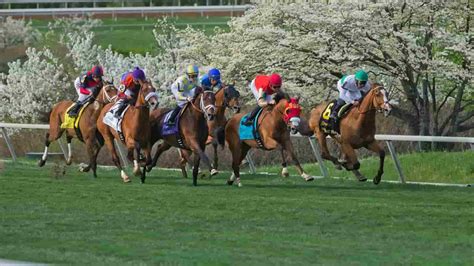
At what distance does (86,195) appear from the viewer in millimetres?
17781

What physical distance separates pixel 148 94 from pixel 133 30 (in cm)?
4949

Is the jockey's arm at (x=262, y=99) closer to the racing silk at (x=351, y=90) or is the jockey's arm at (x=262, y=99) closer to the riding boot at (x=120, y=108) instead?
the racing silk at (x=351, y=90)

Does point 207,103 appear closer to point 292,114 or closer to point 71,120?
point 292,114

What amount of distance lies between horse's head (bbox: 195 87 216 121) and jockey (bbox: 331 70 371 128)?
6.97 ft

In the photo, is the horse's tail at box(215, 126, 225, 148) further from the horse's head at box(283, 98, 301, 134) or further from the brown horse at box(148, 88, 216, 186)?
the horse's head at box(283, 98, 301, 134)

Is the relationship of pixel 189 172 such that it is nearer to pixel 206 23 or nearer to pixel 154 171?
pixel 154 171

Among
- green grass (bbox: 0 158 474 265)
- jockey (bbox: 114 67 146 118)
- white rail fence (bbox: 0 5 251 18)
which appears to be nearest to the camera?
green grass (bbox: 0 158 474 265)

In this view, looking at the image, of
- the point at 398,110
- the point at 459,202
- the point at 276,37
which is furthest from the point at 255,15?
the point at 459,202

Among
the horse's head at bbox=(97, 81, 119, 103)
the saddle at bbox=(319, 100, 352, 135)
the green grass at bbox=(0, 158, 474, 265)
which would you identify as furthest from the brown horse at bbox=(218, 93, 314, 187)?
the horse's head at bbox=(97, 81, 119, 103)

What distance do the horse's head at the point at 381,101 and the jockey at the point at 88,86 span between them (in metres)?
5.03

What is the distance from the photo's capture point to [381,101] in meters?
19.6

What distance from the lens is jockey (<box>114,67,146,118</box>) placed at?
20234 millimetres

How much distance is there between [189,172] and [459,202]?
26.0 feet

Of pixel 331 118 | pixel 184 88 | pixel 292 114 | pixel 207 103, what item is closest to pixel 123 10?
pixel 331 118
